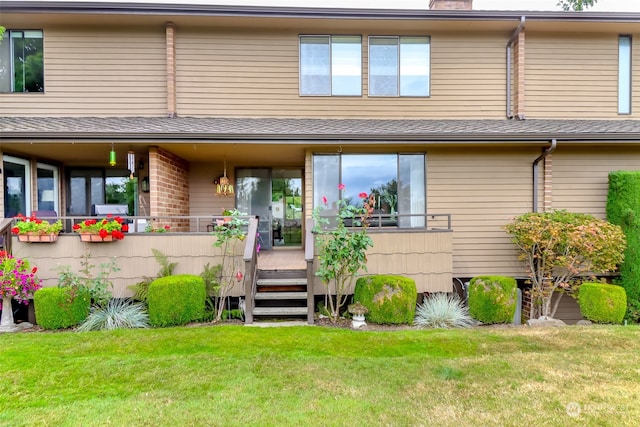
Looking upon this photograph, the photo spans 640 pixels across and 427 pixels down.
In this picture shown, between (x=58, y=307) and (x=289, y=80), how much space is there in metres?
5.98

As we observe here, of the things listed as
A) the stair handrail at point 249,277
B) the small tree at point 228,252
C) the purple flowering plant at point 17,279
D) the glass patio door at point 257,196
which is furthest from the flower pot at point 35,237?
the glass patio door at point 257,196

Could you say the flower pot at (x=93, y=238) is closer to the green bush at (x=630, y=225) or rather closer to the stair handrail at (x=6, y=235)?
the stair handrail at (x=6, y=235)

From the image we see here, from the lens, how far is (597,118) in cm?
780

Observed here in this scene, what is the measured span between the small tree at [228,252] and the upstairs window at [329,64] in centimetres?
366

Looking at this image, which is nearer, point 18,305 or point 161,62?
point 18,305

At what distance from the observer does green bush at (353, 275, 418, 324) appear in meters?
5.40

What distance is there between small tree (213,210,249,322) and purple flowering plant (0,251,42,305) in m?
2.78

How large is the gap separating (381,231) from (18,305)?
249 inches

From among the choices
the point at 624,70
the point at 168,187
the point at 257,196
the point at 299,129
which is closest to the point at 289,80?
the point at 299,129

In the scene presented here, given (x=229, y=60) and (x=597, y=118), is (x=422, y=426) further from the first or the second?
(x=597, y=118)

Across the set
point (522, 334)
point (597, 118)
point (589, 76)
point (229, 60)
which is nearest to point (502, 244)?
point (522, 334)

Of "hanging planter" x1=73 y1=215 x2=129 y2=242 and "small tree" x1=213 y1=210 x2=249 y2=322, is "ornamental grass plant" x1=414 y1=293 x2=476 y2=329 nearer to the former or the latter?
"small tree" x1=213 y1=210 x2=249 y2=322

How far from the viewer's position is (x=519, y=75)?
7.61 m

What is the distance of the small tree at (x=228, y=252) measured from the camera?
18.3 feet
